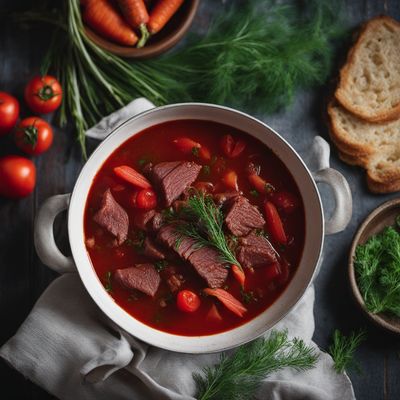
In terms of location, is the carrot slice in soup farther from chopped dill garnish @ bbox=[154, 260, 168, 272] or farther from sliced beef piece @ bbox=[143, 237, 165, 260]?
chopped dill garnish @ bbox=[154, 260, 168, 272]

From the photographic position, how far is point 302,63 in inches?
156

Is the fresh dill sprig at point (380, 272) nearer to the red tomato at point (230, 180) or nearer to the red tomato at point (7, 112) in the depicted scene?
the red tomato at point (230, 180)

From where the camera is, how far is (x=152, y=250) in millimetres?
3432

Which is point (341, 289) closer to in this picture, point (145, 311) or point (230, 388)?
point (230, 388)

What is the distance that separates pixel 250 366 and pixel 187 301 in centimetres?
58

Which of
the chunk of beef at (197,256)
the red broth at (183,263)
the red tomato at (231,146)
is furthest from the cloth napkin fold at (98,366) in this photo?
the red tomato at (231,146)

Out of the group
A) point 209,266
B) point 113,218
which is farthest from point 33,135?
point 209,266

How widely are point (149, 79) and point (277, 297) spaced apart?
175 cm

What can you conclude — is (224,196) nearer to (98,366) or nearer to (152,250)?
(152,250)

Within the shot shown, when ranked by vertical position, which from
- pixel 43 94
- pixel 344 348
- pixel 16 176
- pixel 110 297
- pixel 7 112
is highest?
pixel 43 94

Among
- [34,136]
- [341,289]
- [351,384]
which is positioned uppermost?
[34,136]

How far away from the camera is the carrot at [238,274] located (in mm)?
3443

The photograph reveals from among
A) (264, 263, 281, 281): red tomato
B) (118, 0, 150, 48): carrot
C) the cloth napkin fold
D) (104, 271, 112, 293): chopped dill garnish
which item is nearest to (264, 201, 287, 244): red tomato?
(264, 263, 281, 281): red tomato

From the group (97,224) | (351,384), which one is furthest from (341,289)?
(97,224)
